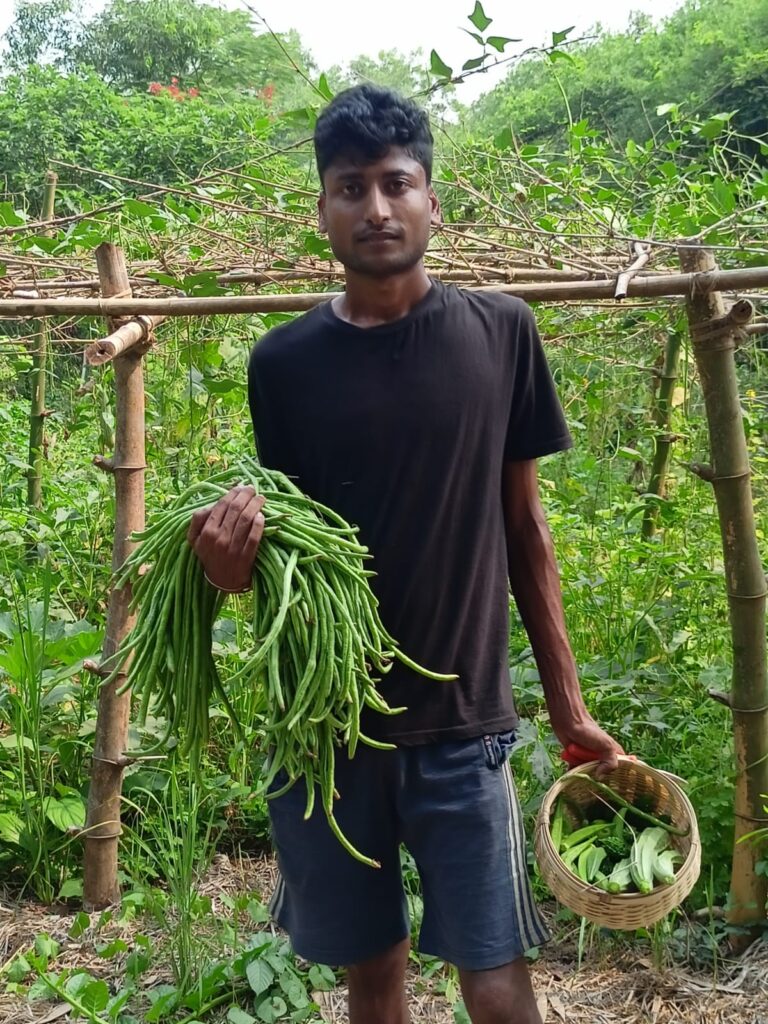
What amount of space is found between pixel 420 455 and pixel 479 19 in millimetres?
1109

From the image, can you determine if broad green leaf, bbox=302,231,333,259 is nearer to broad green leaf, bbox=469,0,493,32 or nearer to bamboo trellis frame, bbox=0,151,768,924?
bamboo trellis frame, bbox=0,151,768,924

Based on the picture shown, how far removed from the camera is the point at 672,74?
12312 mm

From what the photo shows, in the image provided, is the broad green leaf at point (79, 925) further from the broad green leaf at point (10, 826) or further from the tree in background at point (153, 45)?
the tree in background at point (153, 45)

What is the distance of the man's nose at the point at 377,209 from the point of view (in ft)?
5.09

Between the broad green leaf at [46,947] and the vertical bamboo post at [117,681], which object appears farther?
the vertical bamboo post at [117,681]

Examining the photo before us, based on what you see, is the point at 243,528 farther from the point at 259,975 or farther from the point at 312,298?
the point at 259,975

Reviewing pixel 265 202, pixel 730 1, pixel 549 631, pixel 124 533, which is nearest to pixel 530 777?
pixel 549 631

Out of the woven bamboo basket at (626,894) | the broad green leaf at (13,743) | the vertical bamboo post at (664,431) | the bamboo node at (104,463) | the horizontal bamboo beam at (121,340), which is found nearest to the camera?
the woven bamboo basket at (626,894)

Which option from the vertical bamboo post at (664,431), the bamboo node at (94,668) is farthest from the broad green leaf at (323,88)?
the vertical bamboo post at (664,431)

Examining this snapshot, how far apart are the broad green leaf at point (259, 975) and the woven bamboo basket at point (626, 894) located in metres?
0.90

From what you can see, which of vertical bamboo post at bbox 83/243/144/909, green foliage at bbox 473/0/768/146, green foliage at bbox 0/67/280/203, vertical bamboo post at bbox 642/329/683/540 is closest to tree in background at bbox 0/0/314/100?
green foliage at bbox 0/67/280/203

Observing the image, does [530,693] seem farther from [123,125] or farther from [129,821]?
[123,125]

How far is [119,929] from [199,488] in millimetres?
1668

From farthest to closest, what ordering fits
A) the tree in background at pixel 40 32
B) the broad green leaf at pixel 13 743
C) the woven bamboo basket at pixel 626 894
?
the tree in background at pixel 40 32, the broad green leaf at pixel 13 743, the woven bamboo basket at pixel 626 894
